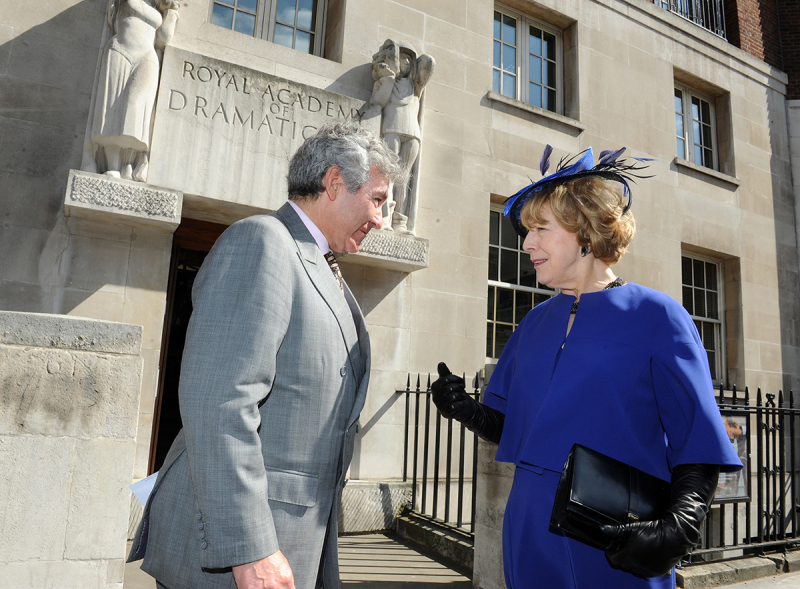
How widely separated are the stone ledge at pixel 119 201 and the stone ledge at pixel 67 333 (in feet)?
8.69

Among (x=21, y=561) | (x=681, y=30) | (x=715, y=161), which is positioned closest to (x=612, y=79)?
(x=681, y=30)

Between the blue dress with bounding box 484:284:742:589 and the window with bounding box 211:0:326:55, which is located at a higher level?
the window with bounding box 211:0:326:55

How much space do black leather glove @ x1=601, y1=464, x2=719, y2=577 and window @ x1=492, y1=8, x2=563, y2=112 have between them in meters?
7.72

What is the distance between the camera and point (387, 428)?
256 inches

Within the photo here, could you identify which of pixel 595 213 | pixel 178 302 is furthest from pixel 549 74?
pixel 595 213

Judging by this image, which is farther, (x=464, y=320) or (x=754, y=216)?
(x=754, y=216)

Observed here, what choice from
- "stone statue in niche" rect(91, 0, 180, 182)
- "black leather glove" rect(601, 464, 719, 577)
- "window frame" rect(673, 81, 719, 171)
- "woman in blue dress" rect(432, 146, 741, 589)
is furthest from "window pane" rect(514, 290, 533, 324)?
"black leather glove" rect(601, 464, 719, 577)

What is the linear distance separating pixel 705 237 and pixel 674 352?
9.26 meters

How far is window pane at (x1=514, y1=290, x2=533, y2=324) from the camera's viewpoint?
26.4 ft

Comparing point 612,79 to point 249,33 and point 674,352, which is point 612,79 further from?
point 674,352

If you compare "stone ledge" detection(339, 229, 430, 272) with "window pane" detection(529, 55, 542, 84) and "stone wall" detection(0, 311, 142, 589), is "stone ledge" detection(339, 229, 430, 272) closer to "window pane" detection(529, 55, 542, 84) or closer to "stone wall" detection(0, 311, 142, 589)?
"stone wall" detection(0, 311, 142, 589)

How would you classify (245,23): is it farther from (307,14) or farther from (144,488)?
(144,488)

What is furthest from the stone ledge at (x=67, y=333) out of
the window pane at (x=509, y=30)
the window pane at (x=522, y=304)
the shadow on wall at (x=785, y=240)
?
the shadow on wall at (x=785, y=240)

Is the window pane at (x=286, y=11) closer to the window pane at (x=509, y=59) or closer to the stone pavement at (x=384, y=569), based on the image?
the window pane at (x=509, y=59)
